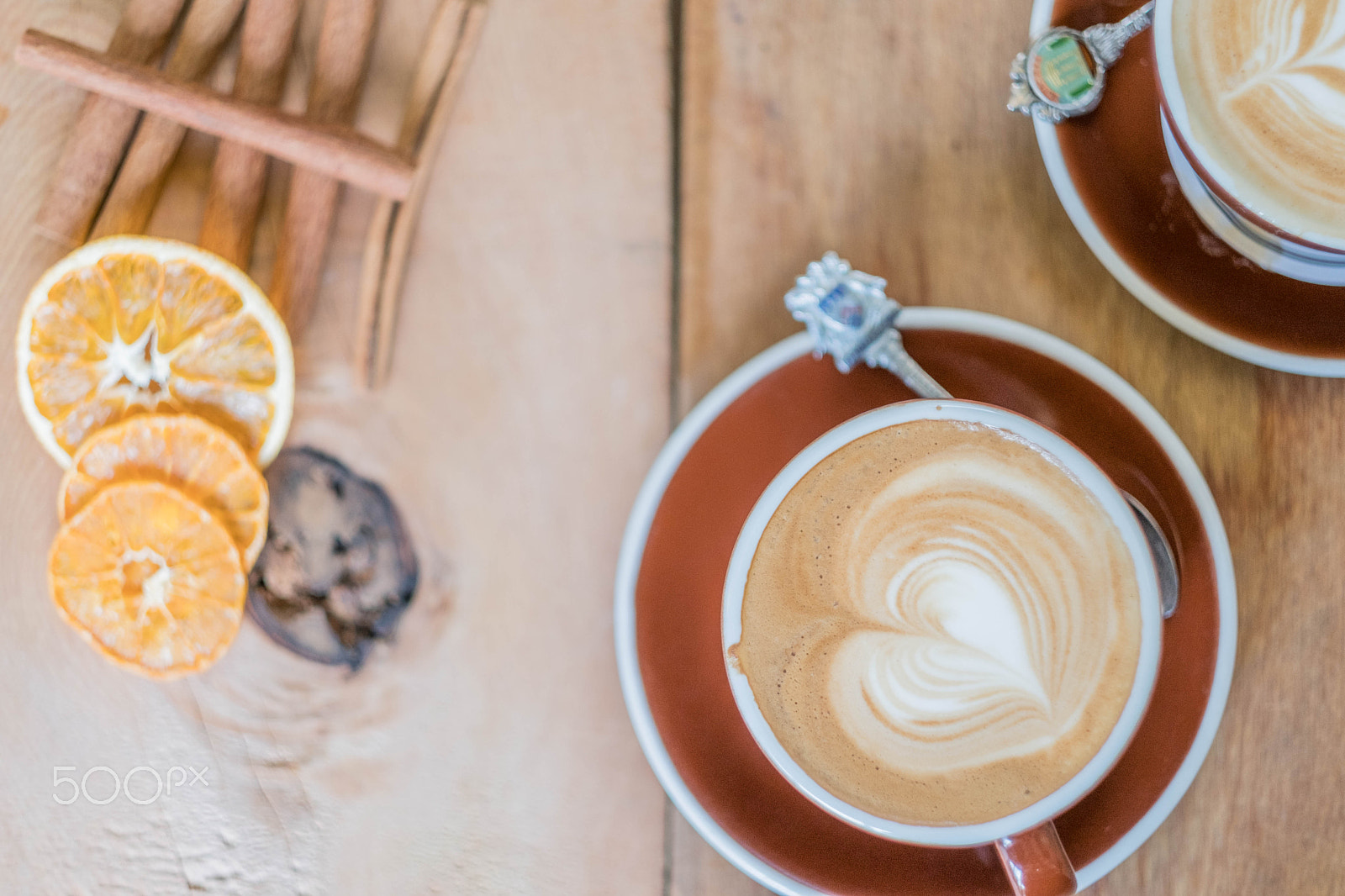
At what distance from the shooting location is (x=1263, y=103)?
66 cm

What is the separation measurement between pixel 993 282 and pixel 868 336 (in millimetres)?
180

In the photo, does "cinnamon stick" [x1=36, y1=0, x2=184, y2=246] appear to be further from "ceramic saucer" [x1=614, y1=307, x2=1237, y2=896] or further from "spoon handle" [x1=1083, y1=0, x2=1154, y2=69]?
"spoon handle" [x1=1083, y1=0, x2=1154, y2=69]

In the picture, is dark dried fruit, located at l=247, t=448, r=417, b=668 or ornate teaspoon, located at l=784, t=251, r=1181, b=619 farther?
dark dried fruit, located at l=247, t=448, r=417, b=668

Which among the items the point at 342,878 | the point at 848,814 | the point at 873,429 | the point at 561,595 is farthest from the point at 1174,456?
the point at 342,878

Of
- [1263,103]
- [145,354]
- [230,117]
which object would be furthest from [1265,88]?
[145,354]

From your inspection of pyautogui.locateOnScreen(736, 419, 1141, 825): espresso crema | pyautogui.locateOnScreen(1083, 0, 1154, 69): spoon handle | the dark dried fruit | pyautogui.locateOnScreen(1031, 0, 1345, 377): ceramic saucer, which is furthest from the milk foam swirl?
the dark dried fruit

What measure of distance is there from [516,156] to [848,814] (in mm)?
618

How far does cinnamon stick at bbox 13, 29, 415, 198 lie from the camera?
0.83 metres

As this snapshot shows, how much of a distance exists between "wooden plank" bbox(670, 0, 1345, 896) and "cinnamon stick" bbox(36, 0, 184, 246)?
1.59 ft

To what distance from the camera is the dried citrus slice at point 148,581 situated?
2.72ft

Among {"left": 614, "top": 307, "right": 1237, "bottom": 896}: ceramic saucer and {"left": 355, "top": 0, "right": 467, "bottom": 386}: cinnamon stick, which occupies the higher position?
{"left": 355, "top": 0, "right": 467, "bottom": 386}: cinnamon stick

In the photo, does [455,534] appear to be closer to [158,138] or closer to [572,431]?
[572,431]

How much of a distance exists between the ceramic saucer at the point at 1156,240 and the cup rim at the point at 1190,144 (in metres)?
0.06

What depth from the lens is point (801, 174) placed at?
2.79 ft
